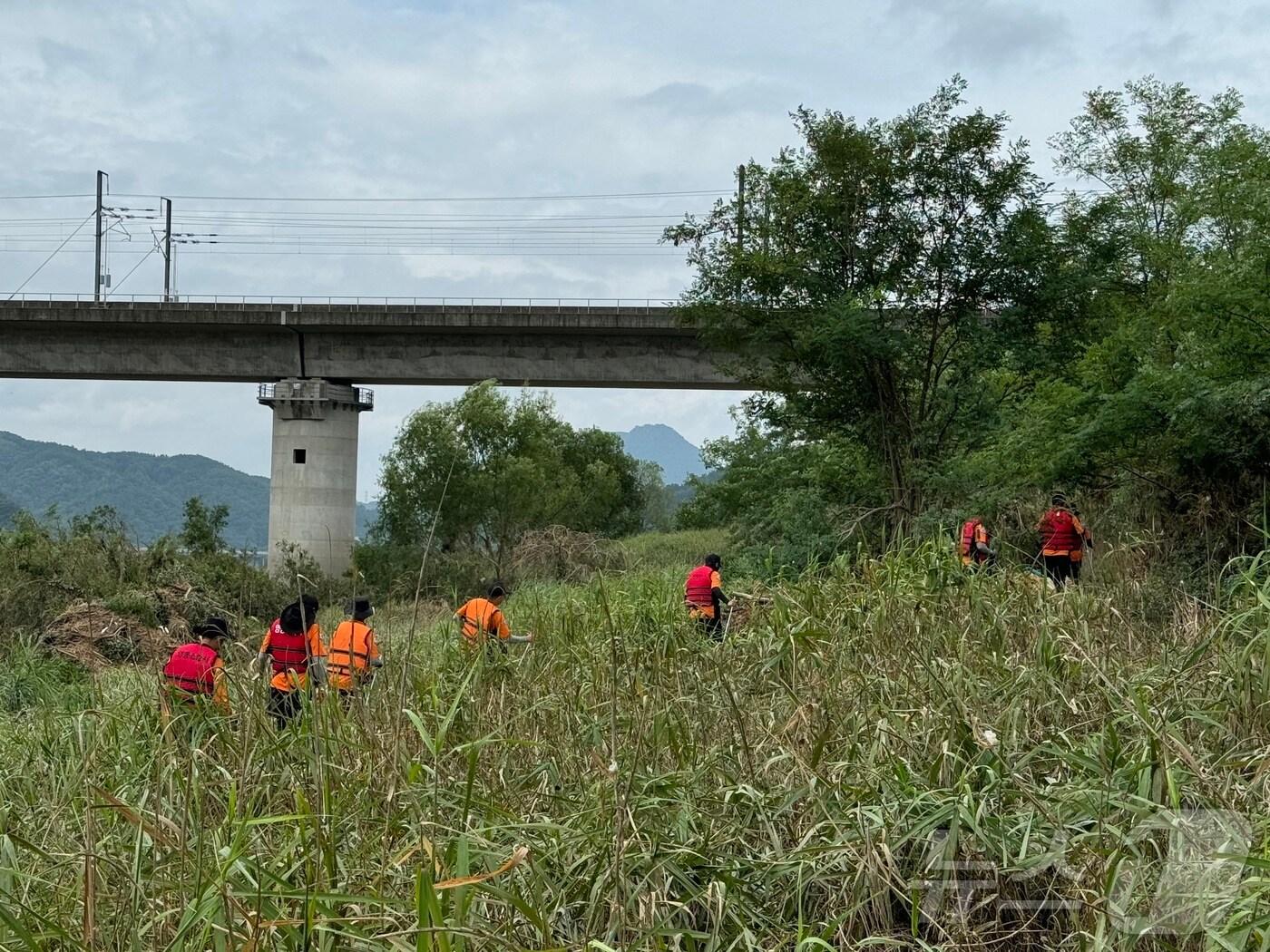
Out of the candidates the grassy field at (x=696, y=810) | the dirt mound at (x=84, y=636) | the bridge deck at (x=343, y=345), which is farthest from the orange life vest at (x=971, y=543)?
the bridge deck at (x=343, y=345)

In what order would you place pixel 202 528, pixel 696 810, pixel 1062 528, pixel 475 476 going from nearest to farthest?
pixel 696 810
pixel 1062 528
pixel 202 528
pixel 475 476

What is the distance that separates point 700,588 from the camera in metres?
10.2

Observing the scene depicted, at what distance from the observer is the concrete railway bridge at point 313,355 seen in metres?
37.4

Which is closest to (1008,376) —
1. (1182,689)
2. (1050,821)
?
(1182,689)

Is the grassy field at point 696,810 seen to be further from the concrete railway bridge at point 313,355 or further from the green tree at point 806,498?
the concrete railway bridge at point 313,355

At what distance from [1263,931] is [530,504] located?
35329mm

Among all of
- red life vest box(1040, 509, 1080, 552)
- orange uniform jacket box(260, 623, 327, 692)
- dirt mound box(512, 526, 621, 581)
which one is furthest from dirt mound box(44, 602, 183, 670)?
orange uniform jacket box(260, 623, 327, 692)

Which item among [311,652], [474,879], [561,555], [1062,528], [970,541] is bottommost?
[561,555]

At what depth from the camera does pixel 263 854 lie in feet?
13.8

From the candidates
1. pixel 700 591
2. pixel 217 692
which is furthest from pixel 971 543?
pixel 217 692

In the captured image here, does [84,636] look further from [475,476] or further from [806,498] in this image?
[475,476]

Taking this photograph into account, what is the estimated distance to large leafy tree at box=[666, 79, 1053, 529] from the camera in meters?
19.2

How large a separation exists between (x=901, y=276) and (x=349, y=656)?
51.1 feet

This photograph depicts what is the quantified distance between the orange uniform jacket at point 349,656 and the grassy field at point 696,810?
0.19m
